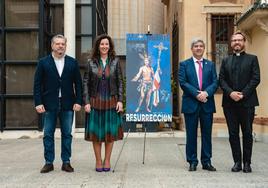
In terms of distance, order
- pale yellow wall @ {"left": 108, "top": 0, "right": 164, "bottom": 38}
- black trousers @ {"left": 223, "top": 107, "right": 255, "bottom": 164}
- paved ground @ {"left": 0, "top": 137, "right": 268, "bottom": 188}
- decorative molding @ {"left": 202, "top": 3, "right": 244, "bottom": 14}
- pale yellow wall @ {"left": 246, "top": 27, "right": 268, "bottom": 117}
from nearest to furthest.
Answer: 1. paved ground @ {"left": 0, "top": 137, "right": 268, "bottom": 188}
2. black trousers @ {"left": 223, "top": 107, "right": 255, "bottom": 164}
3. pale yellow wall @ {"left": 246, "top": 27, "right": 268, "bottom": 117}
4. decorative molding @ {"left": 202, "top": 3, "right": 244, "bottom": 14}
5. pale yellow wall @ {"left": 108, "top": 0, "right": 164, "bottom": 38}

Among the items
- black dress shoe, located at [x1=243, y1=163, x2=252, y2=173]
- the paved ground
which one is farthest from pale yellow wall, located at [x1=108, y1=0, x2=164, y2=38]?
black dress shoe, located at [x1=243, y1=163, x2=252, y2=173]

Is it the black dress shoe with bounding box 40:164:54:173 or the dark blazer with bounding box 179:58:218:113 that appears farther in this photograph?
the dark blazer with bounding box 179:58:218:113

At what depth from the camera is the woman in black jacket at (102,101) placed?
7.31 metres

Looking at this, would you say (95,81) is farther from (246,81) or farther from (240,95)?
(246,81)

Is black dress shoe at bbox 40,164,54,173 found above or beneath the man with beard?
beneath

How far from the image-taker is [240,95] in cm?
730

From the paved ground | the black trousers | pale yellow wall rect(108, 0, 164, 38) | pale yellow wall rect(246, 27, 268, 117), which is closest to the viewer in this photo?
the paved ground

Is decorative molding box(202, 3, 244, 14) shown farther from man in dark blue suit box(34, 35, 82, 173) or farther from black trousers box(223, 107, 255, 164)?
man in dark blue suit box(34, 35, 82, 173)

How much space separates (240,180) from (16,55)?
9427 millimetres

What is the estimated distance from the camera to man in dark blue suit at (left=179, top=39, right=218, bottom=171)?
7.49 metres

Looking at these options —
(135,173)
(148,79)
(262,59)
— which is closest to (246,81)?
(135,173)

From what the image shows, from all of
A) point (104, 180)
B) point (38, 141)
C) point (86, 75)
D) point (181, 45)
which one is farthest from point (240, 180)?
point (181, 45)

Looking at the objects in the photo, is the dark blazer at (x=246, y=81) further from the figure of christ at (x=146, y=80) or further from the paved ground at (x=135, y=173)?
the figure of christ at (x=146, y=80)

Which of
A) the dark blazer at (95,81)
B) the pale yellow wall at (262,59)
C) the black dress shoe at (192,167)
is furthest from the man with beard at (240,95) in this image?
the pale yellow wall at (262,59)
